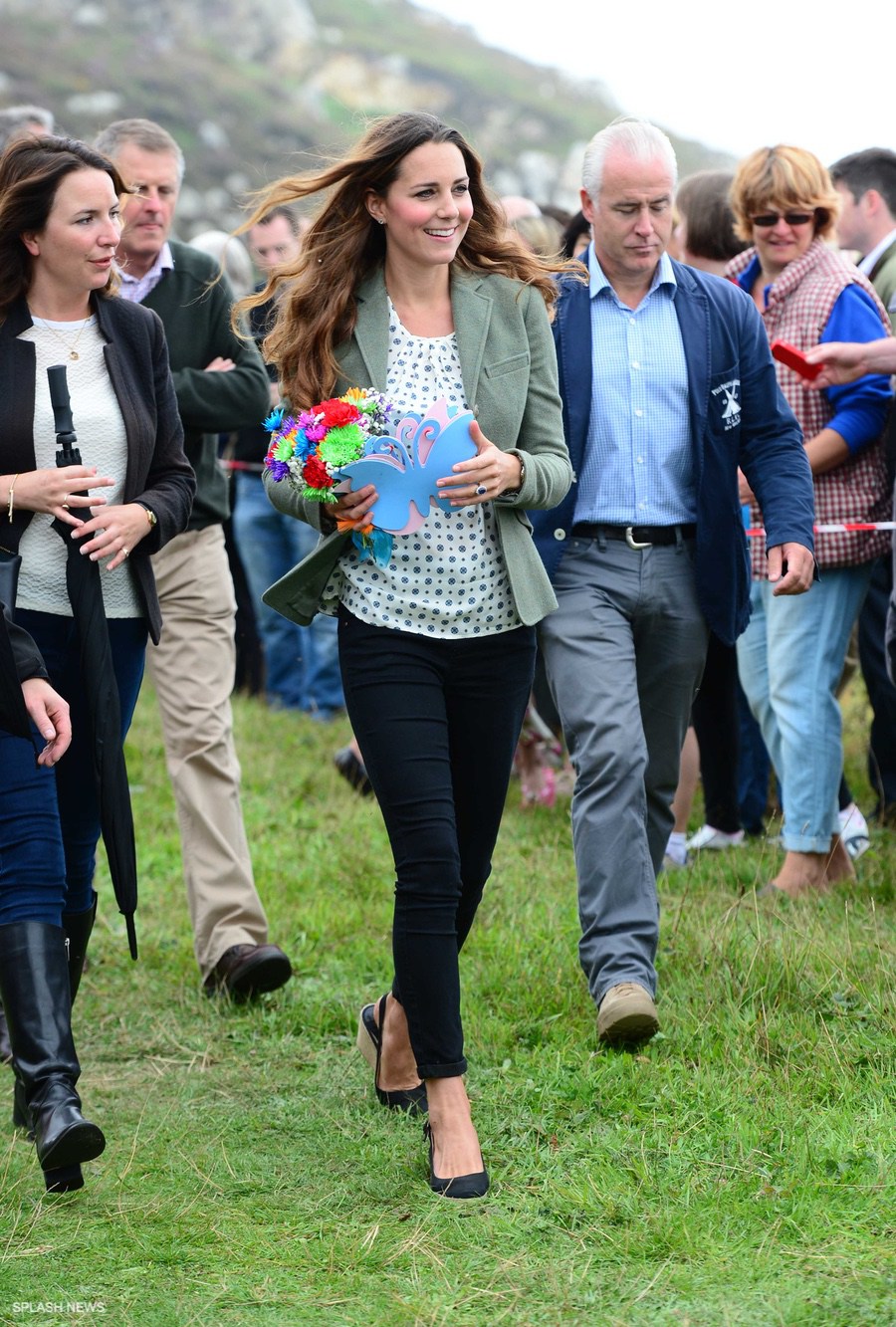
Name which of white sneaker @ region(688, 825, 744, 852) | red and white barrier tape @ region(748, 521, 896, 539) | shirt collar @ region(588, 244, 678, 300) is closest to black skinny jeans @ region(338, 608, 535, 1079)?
shirt collar @ region(588, 244, 678, 300)

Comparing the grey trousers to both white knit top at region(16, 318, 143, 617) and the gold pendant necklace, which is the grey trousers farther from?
the gold pendant necklace

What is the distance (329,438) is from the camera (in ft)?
13.9

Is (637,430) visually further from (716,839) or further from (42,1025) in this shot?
(716,839)

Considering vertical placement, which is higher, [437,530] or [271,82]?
[271,82]

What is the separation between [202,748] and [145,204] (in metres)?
1.88

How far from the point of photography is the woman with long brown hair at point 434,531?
4.26m

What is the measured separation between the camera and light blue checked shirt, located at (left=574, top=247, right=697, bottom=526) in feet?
17.2

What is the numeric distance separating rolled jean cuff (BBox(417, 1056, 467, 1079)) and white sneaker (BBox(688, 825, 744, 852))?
3464 millimetres

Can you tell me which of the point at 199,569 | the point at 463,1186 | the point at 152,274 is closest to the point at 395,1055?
the point at 463,1186

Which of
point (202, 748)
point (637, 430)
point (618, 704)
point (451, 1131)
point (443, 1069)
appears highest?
point (637, 430)

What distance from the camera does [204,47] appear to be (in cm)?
6744

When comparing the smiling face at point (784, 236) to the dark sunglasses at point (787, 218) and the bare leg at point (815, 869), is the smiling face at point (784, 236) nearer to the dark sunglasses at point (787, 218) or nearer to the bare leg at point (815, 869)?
the dark sunglasses at point (787, 218)

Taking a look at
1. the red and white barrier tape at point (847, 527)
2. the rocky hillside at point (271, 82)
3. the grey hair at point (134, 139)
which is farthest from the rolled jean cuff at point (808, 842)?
the rocky hillside at point (271, 82)

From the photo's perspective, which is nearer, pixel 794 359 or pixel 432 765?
pixel 432 765
